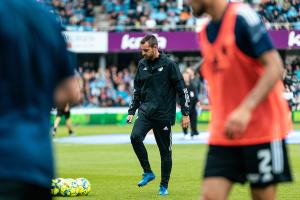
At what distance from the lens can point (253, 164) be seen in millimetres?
5812

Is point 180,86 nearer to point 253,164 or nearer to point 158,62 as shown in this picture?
point 158,62

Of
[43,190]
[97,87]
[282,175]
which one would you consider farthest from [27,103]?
[97,87]

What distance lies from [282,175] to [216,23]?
1.14 metres

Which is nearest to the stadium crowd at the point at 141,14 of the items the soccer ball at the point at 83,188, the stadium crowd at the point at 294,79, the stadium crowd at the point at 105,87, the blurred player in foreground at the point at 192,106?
the stadium crowd at the point at 294,79

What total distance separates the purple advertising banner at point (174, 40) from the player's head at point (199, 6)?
3635 centimetres

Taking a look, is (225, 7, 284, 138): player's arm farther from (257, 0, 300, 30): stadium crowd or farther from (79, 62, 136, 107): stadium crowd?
(257, 0, 300, 30): stadium crowd

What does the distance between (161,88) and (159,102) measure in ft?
0.71

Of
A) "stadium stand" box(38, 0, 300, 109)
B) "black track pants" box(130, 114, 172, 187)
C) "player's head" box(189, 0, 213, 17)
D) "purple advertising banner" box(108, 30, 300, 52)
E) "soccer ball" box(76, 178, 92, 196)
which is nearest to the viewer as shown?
"player's head" box(189, 0, 213, 17)

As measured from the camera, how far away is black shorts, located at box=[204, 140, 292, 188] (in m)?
5.81

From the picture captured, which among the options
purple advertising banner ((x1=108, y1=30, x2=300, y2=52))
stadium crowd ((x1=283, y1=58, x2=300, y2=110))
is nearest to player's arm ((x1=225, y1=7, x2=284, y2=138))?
stadium crowd ((x1=283, y1=58, x2=300, y2=110))

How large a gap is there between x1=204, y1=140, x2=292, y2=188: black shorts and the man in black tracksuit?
666cm

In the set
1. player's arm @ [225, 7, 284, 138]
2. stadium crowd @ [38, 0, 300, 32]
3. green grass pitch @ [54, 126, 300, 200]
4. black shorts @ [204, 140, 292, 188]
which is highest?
player's arm @ [225, 7, 284, 138]

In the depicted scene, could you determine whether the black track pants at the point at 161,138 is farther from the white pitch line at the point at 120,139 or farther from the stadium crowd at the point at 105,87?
the stadium crowd at the point at 105,87

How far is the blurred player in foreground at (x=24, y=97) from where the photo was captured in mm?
4043
